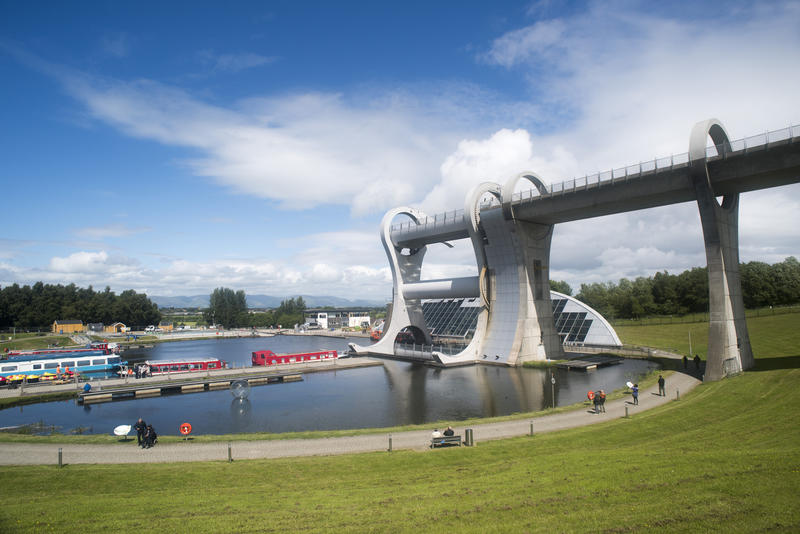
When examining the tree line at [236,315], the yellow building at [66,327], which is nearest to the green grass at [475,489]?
the yellow building at [66,327]

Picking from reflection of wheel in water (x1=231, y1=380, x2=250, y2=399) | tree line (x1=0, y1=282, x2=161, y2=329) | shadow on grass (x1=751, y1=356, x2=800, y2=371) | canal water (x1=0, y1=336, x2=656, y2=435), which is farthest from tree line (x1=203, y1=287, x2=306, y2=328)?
shadow on grass (x1=751, y1=356, x2=800, y2=371)

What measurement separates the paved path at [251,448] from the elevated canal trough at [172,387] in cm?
1485

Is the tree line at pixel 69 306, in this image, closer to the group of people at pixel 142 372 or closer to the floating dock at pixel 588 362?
the group of people at pixel 142 372

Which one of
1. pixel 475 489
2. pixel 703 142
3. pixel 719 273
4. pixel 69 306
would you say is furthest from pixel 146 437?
pixel 69 306

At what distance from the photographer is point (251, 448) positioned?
57.7 feet

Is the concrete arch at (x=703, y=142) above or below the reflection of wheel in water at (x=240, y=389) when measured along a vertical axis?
above

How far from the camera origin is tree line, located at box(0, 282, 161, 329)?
103m

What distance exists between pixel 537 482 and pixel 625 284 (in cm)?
10284

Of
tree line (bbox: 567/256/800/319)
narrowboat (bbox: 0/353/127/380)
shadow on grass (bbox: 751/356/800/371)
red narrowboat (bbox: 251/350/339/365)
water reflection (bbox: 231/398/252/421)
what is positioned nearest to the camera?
water reflection (bbox: 231/398/252/421)

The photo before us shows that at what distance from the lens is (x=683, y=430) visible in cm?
1733

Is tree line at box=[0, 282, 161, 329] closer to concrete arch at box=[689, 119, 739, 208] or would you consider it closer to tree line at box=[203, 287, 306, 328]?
tree line at box=[203, 287, 306, 328]

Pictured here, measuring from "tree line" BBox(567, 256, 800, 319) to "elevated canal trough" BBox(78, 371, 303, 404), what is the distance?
6021 centimetres

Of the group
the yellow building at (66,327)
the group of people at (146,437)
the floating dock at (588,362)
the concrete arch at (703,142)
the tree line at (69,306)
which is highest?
the concrete arch at (703,142)

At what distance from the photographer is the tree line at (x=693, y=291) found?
228 feet
